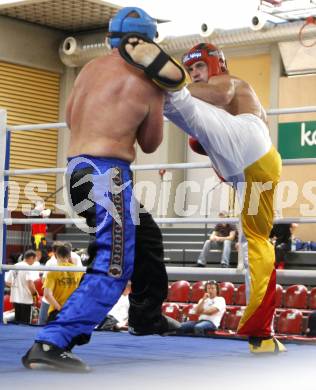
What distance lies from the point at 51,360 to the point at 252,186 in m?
1.38

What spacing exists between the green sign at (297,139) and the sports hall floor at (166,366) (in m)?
9.62

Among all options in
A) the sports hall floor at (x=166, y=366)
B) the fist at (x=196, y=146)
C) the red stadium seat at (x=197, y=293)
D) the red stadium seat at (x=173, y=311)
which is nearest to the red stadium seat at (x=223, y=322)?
the red stadium seat at (x=173, y=311)

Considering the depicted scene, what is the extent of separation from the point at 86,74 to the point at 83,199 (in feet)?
1.56

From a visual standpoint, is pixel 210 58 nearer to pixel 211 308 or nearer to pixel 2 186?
pixel 2 186

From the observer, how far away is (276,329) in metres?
8.60

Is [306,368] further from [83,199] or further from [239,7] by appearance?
[239,7]

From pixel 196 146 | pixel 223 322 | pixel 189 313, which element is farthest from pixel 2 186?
pixel 223 322

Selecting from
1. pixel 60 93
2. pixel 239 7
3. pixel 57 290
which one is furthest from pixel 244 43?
pixel 57 290

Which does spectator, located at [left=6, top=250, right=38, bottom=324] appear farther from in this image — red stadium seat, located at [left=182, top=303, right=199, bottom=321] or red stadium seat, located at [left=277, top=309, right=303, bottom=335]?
red stadium seat, located at [left=277, top=309, right=303, bottom=335]

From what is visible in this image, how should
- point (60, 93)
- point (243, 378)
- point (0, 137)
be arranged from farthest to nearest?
point (60, 93) < point (0, 137) < point (243, 378)

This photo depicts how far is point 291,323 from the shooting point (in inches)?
331

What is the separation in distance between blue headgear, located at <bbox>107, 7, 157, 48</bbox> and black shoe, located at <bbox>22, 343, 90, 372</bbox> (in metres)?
1.17

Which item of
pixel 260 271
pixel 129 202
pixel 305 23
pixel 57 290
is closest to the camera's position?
pixel 129 202

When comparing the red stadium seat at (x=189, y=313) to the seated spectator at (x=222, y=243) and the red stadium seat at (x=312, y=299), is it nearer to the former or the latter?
the red stadium seat at (x=312, y=299)
